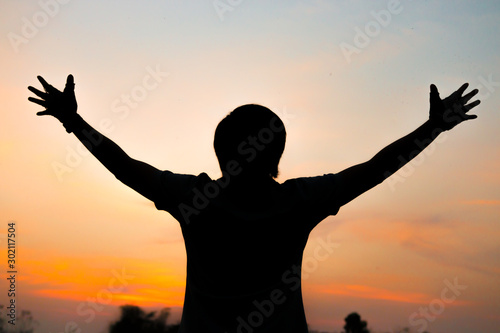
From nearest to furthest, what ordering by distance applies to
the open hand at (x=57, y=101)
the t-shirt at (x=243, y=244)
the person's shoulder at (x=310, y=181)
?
the t-shirt at (x=243, y=244), the person's shoulder at (x=310, y=181), the open hand at (x=57, y=101)

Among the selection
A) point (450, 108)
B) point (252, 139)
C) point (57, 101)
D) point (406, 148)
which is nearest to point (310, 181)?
point (252, 139)

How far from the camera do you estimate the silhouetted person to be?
246 centimetres

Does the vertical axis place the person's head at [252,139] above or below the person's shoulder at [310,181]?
above

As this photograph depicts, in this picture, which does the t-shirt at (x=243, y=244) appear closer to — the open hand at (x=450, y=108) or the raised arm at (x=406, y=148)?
the raised arm at (x=406, y=148)

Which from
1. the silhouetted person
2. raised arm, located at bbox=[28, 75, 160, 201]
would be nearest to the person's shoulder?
the silhouetted person

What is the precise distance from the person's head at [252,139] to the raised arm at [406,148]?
345mm

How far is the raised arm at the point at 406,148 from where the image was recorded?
257 centimetres

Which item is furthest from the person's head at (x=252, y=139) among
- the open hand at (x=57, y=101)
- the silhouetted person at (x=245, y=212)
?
the open hand at (x=57, y=101)

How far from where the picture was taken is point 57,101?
2723mm

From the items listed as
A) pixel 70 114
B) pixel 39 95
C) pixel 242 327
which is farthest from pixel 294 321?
pixel 39 95

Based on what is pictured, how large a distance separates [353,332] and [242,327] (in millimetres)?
31675

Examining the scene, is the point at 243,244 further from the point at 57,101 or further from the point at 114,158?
the point at 57,101

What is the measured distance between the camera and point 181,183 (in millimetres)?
2529

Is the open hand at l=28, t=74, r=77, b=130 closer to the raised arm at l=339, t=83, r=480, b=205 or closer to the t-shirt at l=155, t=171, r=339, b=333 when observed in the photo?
the t-shirt at l=155, t=171, r=339, b=333
